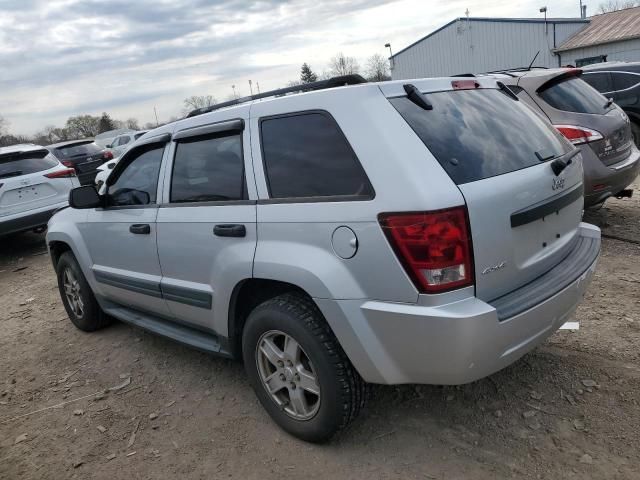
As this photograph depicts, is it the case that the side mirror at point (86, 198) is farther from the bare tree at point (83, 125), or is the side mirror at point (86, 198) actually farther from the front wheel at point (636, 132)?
the bare tree at point (83, 125)

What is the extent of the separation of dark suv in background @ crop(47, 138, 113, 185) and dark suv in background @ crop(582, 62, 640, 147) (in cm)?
1206

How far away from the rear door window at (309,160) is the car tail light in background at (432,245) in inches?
9.3

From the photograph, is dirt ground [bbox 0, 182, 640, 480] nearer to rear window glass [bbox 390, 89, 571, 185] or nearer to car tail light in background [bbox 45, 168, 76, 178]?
rear window glass [bbox 390, 89, 571, 185]

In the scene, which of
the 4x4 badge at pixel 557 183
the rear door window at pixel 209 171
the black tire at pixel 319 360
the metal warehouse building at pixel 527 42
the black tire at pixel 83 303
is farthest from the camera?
the metal warehouse building at pixel 527 42

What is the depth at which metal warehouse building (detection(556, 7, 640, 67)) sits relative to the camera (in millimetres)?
27406

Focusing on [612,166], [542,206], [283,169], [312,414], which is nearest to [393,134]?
[283,169]

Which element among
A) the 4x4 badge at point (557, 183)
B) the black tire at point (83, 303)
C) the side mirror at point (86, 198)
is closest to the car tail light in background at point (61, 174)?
the black tire at point (83, 303)

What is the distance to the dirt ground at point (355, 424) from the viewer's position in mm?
2652

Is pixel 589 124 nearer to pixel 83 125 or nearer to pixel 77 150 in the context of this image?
pixel 77 150

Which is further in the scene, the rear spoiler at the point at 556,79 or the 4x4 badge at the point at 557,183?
the rear spoiler at the point at 556,79

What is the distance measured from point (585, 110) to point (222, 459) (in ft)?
16.6

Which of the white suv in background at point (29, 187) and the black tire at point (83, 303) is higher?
the white suv in background at point (29, 187)

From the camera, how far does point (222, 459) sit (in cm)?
291

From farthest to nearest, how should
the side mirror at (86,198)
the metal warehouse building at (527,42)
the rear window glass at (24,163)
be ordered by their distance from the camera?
the metal warehouse building at (527,42) < the rear window glass at (24,163) < the side mirror at (86,198)
